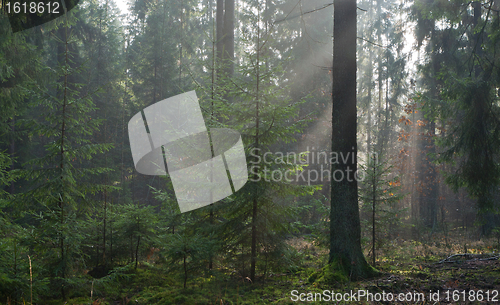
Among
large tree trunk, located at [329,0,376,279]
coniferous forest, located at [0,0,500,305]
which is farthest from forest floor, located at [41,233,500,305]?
large tree trunk, located at [329,0,376,279]

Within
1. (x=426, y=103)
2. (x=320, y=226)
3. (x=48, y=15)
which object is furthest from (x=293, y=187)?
(x=48, y=15)

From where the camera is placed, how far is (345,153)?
6082mm

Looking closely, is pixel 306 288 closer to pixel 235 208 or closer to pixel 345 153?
pixel 235 208

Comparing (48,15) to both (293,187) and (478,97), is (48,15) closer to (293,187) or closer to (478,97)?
(293,187)

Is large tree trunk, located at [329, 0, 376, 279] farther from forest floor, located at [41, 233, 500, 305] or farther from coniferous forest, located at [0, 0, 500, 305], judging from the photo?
forest floor, located at [41, 233, 500, 305]

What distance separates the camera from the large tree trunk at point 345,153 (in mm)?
5836

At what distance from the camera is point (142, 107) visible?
21.2 m

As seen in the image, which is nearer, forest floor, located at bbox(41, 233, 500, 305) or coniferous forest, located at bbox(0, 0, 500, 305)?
forest floor, located at bbox(41, 233, 500, 305)

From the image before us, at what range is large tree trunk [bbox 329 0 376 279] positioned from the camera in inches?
230

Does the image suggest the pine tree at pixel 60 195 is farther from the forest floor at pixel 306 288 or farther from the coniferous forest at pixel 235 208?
the forest floor at pixel 306 288

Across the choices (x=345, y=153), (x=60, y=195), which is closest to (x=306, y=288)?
(x=345, y=153)

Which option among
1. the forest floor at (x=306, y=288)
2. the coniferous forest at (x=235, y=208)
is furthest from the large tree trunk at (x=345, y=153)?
the forest floor at (x=306, y=288)

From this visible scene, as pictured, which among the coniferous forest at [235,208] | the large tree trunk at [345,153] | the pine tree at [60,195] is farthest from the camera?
the large tree trunk at [345,153]

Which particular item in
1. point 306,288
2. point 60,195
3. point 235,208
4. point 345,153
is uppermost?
point 345,153
